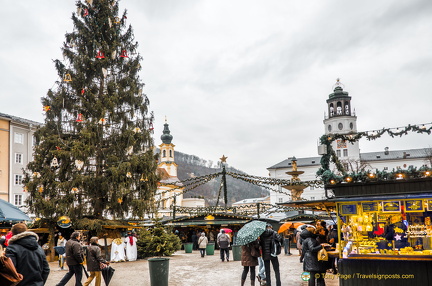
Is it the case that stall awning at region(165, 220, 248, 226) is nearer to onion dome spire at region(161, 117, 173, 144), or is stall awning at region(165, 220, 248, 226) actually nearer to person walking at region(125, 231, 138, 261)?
person walking at region(125, 231, 138, 261)

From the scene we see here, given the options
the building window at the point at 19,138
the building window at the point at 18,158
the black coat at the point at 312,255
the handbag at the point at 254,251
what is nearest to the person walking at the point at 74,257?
the handbag at the point at 254,251

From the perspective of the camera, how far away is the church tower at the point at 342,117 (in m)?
85.6

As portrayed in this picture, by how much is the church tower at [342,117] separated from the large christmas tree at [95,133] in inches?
2612

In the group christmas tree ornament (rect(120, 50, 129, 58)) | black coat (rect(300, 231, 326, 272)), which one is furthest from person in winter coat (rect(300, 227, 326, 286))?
christmas tree ornament (rect(120, 50, 129, 58))

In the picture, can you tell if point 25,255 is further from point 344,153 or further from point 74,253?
point 344,153

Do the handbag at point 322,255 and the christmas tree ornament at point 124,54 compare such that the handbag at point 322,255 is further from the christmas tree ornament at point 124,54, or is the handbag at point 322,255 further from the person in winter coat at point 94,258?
the christmas tree ornament at point 124,54

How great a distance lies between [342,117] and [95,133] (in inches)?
2831

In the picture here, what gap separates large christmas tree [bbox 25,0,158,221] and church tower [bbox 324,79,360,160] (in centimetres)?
6634

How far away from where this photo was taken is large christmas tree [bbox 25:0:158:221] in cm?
2280

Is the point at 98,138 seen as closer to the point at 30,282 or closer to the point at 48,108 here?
the point at 48,108

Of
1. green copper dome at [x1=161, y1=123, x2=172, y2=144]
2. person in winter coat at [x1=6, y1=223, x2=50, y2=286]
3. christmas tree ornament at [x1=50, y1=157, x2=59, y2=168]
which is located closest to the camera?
person in winter coat at [x1=6, y1=223, x2=50, y2=286]

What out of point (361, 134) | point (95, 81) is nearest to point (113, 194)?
point (95, 81)

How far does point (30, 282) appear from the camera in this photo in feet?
19.0

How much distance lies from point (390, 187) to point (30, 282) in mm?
8536
